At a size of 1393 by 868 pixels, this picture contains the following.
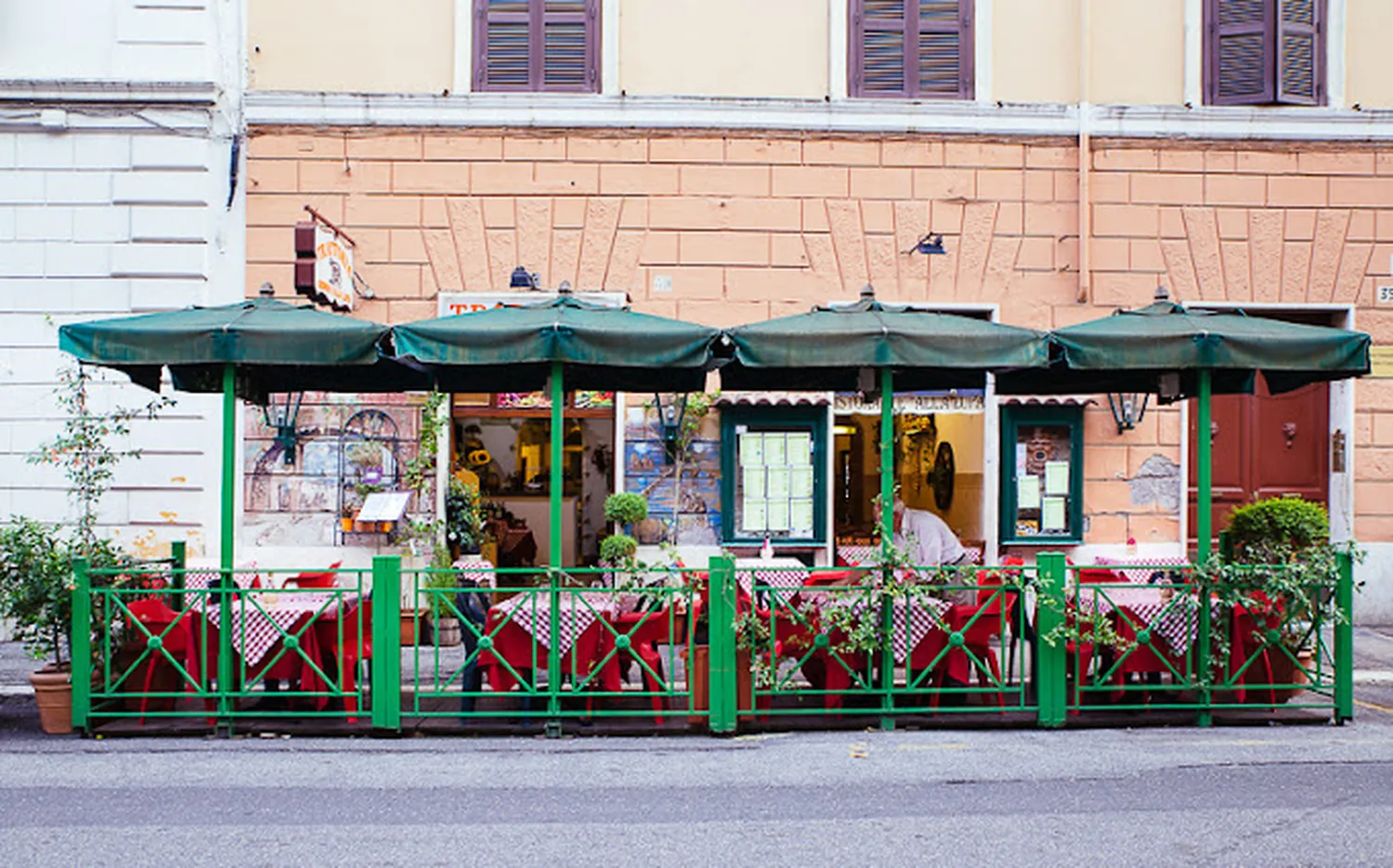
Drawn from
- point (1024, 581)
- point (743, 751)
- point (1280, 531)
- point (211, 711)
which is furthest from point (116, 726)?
point (1280, 531)

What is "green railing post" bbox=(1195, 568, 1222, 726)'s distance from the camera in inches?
324

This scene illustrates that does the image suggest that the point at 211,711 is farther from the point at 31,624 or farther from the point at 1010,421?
the point at 1010,421

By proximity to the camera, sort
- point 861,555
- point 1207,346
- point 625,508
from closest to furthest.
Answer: point 1207,346
point 861,555
point 625,508

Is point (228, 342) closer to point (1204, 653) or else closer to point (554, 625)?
point (554, 625)

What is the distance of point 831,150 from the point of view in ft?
41.4

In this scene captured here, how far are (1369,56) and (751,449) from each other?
7.23 m

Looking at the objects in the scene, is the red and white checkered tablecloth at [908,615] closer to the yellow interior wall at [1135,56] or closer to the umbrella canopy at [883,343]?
the umbrella canopy at [883,343]

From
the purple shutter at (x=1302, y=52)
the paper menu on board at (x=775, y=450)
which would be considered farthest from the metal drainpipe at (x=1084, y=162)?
the paper menu on board at (x=775, y=450)

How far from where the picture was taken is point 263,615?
25.9 feet

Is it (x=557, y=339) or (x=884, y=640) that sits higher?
(x=557, y=339)

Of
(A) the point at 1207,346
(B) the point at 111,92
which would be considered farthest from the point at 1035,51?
(B) the point at 111,92

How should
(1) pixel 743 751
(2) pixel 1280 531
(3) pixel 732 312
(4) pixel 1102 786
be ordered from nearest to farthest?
1. (4) pixel 1102 786
2. (1) pixel 743 751
3. (2) pixel 1280 531
4. (3) pixel 732 312

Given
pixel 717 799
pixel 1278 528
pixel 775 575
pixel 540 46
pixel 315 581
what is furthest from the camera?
pixel 540 46

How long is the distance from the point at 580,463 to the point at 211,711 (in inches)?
217
